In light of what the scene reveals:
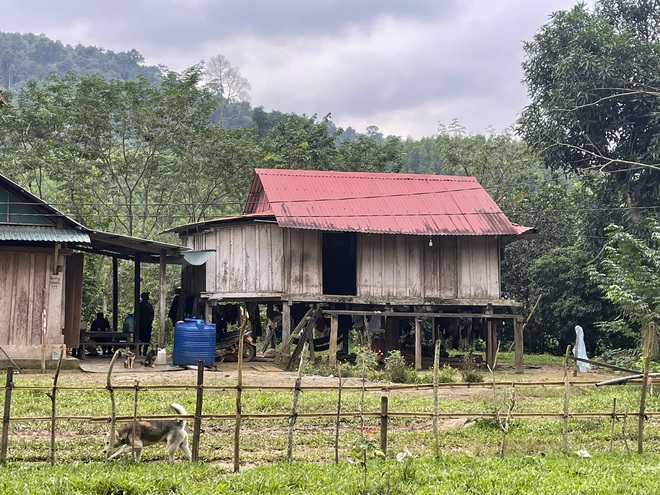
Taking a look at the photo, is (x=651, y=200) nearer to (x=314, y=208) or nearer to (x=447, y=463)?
(x=314, y=208)

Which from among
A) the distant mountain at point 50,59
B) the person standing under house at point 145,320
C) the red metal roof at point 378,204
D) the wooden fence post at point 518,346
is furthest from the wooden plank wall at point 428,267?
the distant mountain at point 50,59

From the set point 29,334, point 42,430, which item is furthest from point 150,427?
point 29,334

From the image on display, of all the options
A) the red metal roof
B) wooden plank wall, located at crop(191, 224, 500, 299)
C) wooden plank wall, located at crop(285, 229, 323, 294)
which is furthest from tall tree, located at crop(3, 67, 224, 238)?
wooden plank wall, located at crop(285, 229, 323, 294)

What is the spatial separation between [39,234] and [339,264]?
11.4 m

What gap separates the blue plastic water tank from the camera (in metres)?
19.2

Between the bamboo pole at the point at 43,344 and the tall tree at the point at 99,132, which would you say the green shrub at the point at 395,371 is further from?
the tall tree at the point at 99,132

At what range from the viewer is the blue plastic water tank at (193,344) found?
19.2 meters

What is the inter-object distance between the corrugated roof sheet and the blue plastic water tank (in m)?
3.30

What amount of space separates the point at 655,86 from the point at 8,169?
22.9 metres

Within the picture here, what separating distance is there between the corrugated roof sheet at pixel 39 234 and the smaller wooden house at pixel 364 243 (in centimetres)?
450

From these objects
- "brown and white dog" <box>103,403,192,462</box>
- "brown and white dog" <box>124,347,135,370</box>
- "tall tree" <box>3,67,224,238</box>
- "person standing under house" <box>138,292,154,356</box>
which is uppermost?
"tall tree" <box>3,67,224,238</box>

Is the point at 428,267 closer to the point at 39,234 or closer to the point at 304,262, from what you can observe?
the point at 304,262

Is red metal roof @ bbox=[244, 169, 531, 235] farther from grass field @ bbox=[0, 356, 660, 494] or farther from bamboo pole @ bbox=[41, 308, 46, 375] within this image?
grass field @ bbox=[0, 356, 660, 494]

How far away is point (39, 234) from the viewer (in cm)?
1719
